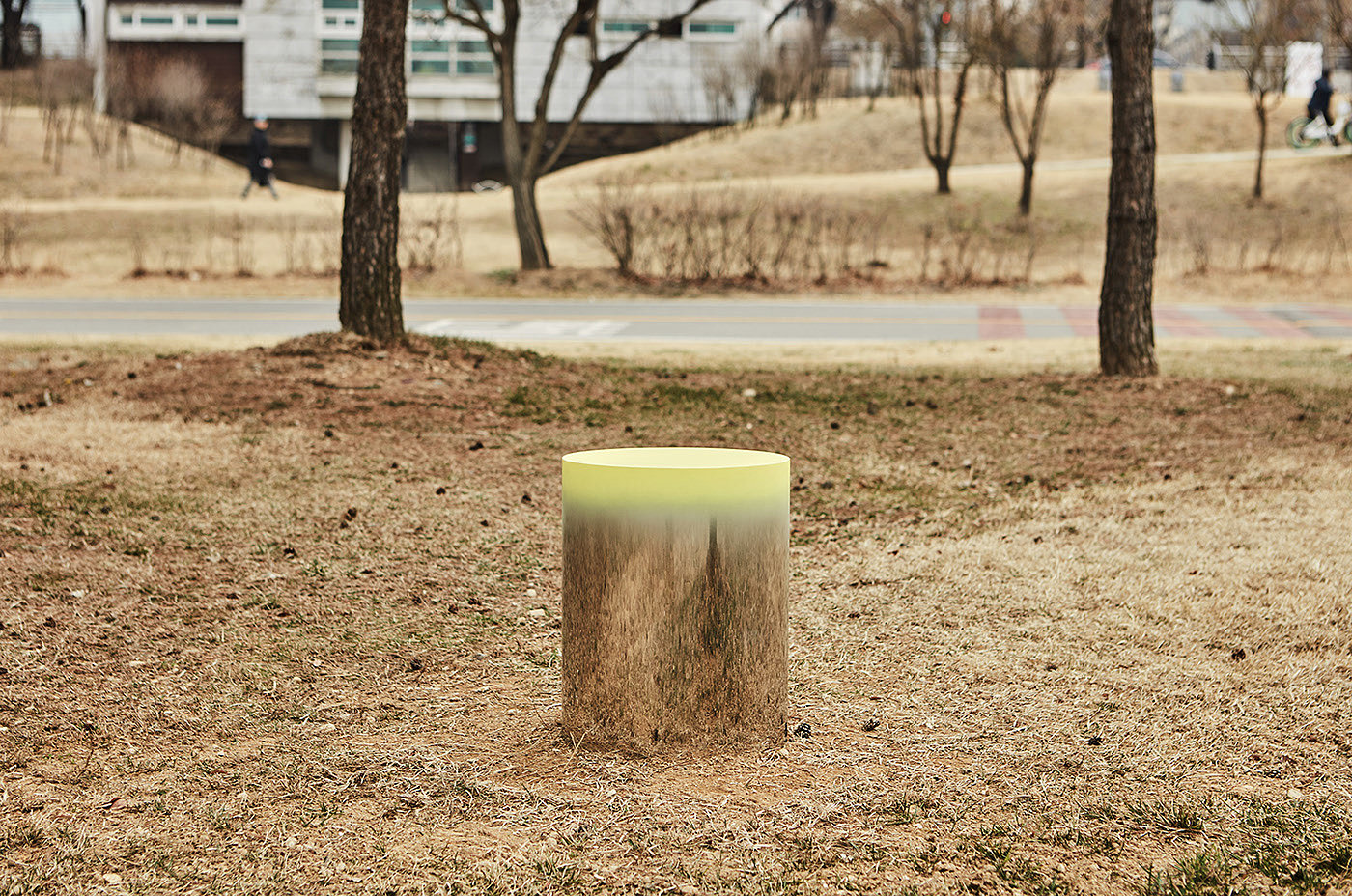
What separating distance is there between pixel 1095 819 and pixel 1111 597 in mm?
2089

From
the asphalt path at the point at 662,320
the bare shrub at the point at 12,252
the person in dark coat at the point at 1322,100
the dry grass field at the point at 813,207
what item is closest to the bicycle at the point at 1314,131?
the person in dark coat at the point at 1322,100

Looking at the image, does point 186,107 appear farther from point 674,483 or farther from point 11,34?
point 674,483

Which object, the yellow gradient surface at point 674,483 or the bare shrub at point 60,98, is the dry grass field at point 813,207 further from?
the yellow gradient surface at point 674,483

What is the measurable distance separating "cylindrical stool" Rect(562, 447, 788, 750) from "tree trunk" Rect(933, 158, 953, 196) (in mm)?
30748

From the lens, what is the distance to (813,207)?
27.2 m

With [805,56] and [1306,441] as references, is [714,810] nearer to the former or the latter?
[1306,441]

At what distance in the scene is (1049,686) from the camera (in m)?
4.26

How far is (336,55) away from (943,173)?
36.8 meters

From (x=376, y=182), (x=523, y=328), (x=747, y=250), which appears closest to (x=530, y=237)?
(x=747, y=250)

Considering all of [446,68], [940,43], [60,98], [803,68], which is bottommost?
[940,43]

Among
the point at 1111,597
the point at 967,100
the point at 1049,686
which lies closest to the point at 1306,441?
the point at 1111,597

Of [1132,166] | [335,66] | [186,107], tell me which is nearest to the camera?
[1132,166]

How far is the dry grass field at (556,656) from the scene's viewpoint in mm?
3082

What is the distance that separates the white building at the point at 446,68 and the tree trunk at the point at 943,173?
26527mm
